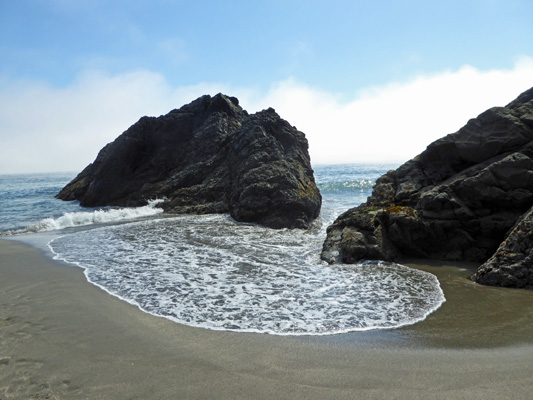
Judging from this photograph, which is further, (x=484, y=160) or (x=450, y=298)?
(x=484, y=160)

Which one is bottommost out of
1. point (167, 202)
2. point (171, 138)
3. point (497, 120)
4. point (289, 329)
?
point (289, 329)

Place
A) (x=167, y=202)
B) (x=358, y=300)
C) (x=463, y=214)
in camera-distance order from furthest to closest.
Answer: (x=167, y=202) → (x=463, y=214) → (x=358, y=300)

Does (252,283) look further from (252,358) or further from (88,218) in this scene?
(88,218)

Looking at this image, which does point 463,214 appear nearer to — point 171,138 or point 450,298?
point 450,298

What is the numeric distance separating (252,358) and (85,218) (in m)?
16.2

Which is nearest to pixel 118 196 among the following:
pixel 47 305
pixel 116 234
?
pixel 116 234

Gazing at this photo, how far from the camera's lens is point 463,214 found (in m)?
9.04

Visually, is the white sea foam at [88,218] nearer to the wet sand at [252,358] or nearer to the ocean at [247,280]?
the ocean at [247,280]

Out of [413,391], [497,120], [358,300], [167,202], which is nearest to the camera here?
A: [413,391]

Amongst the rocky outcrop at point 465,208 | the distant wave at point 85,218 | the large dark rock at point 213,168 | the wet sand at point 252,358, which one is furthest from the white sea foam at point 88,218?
the rocky outcrop at point 465,208

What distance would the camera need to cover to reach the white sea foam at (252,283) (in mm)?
5488

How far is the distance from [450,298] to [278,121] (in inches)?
651

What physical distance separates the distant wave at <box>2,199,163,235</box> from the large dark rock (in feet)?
4.13

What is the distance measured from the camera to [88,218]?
17.4 meters
